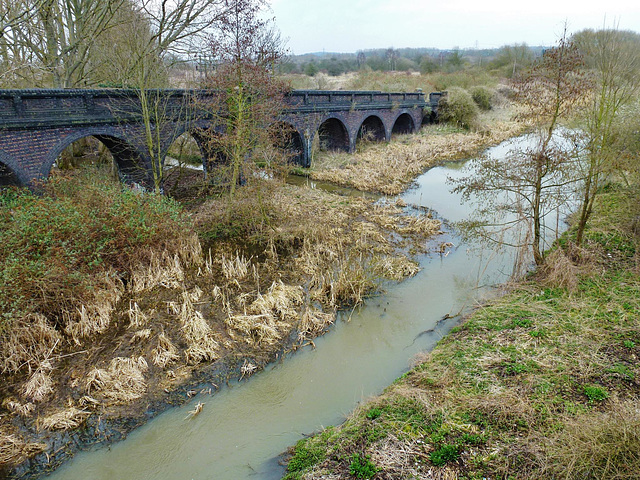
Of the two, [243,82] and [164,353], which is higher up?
[243,82]

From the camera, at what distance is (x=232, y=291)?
29.1 feet

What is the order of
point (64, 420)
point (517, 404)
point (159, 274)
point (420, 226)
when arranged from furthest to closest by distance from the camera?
1. point (420, 226)
2. point (159, 274)
3. point (64, 420)
4. point (517, 404)

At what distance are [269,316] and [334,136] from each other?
17.5m

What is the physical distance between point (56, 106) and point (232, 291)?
679cm

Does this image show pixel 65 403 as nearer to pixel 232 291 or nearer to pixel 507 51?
pixel 232 291

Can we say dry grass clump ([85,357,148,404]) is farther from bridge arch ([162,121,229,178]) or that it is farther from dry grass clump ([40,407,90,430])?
bridge arch ([162,121,229,178])

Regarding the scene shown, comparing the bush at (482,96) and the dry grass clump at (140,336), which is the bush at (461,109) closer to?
the bush at (482,96)

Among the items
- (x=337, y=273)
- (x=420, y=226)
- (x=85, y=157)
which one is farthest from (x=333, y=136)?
(x=337, y=273)

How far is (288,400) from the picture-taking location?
6.23 meters

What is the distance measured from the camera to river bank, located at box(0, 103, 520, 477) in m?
5.64

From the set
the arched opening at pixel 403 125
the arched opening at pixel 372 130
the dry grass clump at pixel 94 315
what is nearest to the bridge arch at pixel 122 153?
the dry grass clump at pixel 94 315

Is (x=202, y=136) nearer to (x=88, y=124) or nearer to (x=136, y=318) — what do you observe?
(x=88, y=124)

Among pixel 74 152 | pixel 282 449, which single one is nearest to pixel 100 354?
pixel 282 449

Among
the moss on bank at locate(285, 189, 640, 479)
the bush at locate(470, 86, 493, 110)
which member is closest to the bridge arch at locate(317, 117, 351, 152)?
the bush at locate(470, 86, 493, 110)
